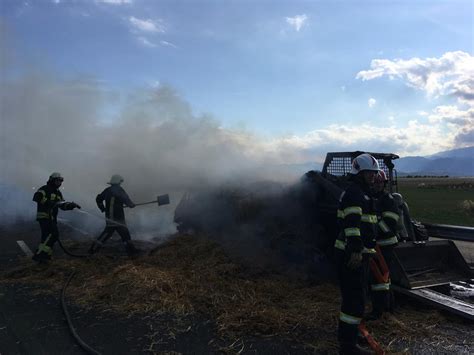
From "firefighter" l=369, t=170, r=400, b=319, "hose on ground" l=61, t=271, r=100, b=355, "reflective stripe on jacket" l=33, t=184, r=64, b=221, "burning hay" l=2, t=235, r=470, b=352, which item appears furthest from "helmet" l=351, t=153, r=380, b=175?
"reflective stripe on jacket" l=33, t=184, r=64, b=221

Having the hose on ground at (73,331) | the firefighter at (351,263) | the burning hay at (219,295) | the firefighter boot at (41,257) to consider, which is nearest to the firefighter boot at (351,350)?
the firefighter at (351,263)

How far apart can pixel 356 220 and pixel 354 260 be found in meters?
0.43

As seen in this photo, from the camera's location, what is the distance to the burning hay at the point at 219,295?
15.4 feet

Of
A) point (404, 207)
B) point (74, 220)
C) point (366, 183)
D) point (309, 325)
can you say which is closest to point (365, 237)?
point (366, 183)

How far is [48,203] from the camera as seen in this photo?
346 inches

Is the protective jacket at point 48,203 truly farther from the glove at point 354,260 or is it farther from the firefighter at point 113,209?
the glove at point 354,260

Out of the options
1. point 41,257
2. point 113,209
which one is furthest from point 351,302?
point 41,257

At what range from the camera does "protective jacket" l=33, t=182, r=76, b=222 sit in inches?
342

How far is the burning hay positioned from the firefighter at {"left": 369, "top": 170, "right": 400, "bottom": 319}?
24 centimetres

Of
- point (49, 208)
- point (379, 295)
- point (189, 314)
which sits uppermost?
point (49, 208)

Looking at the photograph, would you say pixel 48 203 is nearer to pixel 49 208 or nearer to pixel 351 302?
pixel 49 208

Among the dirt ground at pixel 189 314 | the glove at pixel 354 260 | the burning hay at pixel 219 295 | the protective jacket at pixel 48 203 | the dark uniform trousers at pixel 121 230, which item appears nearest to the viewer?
the glove at pixel 354 260

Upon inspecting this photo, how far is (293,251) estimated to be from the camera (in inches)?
282

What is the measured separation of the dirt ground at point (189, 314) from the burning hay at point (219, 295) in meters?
0.01
